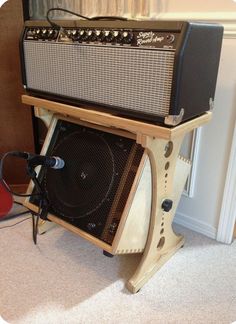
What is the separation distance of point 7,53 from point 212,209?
1176 millimetres

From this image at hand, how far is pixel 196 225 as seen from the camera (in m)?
1.41

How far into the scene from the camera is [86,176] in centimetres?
112

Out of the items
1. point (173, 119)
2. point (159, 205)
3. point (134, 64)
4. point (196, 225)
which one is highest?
point (134, 64)

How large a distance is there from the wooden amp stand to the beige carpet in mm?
50

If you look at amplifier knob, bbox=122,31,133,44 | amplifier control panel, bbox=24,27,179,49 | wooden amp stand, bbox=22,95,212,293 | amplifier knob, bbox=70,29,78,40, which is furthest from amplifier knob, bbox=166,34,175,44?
amplifier knob, bbox=70,29,78,40

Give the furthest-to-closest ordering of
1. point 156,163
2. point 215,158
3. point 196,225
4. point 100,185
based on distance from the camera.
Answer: point 196,225 → point 215,158 → point 100,185 → point 156,163

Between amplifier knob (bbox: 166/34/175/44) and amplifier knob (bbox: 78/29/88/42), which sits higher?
amplifier knob (bbox: 166/34/175/44)

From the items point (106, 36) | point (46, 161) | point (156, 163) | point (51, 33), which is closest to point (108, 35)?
point (106, 36)

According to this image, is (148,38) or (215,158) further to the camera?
(215,158)

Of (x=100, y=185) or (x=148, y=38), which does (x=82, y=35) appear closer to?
(x=148, y=38)

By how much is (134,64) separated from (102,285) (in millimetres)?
763

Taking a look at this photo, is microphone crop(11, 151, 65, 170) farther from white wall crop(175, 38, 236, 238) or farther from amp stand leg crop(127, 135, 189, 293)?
white wall crop(175, 38, 236, 238)

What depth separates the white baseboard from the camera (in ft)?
4.49

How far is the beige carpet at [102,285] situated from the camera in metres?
0.99
